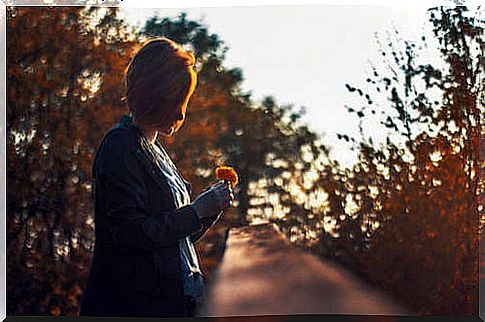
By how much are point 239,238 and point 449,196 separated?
144cm

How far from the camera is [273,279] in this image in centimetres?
686

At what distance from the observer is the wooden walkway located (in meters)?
6.82

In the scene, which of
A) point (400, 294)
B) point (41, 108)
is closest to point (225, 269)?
point (400, 294)

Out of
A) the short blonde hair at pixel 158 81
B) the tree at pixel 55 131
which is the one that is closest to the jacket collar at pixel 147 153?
the short blonde hair at pixel 158 81

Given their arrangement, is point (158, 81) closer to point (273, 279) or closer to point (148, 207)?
point (148, 207)

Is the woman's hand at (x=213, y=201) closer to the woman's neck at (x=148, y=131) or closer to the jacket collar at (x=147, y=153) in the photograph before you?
the jacket collar at (x=147, y=153)

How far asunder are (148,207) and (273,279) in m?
1.55

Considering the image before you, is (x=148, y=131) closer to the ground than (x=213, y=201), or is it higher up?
higher up

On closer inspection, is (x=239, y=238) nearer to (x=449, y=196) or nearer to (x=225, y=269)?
(x=225, y=269)

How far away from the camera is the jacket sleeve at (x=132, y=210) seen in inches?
218

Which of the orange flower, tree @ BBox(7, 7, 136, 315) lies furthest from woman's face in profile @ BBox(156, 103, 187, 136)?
tree @ BBox(7, 7, 136, 315)

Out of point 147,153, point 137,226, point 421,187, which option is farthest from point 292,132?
point 137,226

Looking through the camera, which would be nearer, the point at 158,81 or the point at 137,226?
the point at 137,226

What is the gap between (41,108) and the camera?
22.6ft
